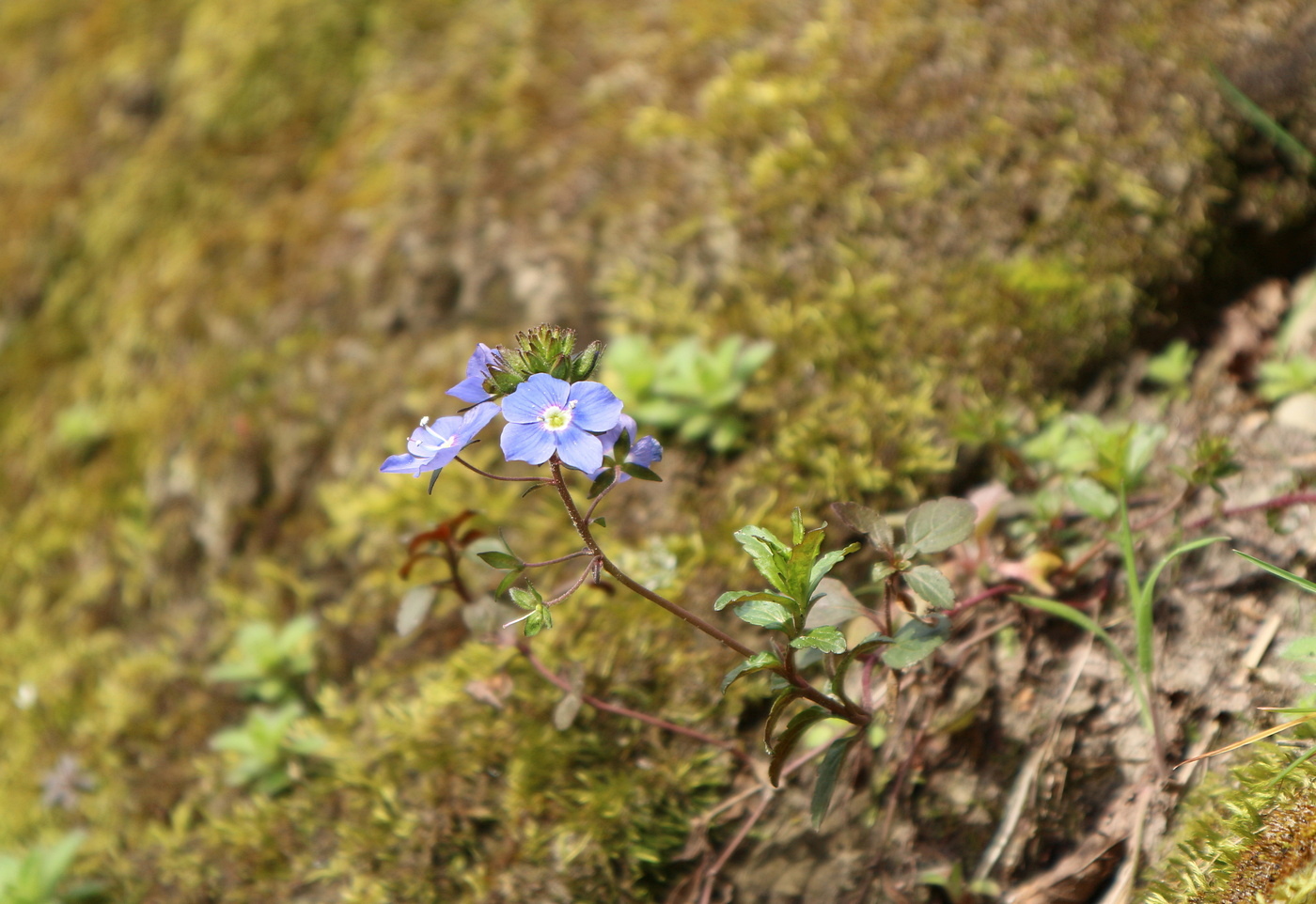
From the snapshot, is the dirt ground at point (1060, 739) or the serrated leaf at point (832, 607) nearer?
the serrated leaf at point (832, 607)

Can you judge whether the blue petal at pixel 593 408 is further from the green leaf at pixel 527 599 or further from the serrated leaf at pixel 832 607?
the serrated leaf at pixel 832 607

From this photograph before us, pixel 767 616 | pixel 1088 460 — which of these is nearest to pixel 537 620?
pixel 767 616

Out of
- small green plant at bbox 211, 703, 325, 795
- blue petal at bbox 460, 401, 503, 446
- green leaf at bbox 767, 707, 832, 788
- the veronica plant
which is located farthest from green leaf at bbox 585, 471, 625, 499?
small green plant at bbox 211, 703, 325, 795

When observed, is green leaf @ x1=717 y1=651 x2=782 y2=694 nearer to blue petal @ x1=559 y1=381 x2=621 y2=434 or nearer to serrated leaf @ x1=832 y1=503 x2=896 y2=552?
serrated leaf @ x1=832 y1=503 x2=896 y2=552

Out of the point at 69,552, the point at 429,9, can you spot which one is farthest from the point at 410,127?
the point at 69,552

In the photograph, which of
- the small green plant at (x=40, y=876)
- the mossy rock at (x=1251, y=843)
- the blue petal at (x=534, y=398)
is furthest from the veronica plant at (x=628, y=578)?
the small green plant at (x=40, y=876)

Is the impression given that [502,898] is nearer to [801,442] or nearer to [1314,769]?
[801,442]
